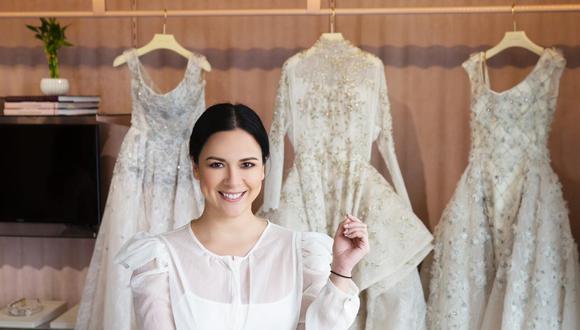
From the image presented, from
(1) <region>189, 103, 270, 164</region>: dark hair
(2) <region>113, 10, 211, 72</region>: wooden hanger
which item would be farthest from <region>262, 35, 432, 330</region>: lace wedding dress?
(1) <region>189, 103, 270, 164</region>: dark hair

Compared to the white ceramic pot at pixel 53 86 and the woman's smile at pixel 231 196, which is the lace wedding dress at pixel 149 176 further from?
the woman's smile at pixel 231 196

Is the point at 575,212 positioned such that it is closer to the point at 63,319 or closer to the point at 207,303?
the point at 207,303

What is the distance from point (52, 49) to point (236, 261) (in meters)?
2.10

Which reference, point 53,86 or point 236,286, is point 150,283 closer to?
point 236,286

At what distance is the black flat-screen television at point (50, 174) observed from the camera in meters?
3.18

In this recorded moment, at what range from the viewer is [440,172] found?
3.22 meters

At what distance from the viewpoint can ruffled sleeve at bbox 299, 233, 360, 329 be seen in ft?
4.58

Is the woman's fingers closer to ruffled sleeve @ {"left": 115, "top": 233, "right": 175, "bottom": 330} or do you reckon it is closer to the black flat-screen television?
ruffled sleeve @ {"left": 115, "top": 233, "right": 175, "bottom": 330}

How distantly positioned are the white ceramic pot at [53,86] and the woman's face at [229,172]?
1878mm

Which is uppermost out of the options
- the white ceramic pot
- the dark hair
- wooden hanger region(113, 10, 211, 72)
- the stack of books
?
wooden hanger region(113, 10, 211, 72)

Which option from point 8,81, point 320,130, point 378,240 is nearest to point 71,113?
point 8,81

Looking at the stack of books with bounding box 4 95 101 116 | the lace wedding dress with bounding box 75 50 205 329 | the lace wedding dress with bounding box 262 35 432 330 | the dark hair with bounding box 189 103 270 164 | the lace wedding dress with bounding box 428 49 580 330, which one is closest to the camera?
the dark hair with bounding box 189 103 270 164

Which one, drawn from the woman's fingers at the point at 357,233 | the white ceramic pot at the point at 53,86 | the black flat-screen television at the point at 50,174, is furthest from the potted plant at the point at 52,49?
the woman's fingers at the point at 357,233

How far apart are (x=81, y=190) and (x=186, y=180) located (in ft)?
2.02
